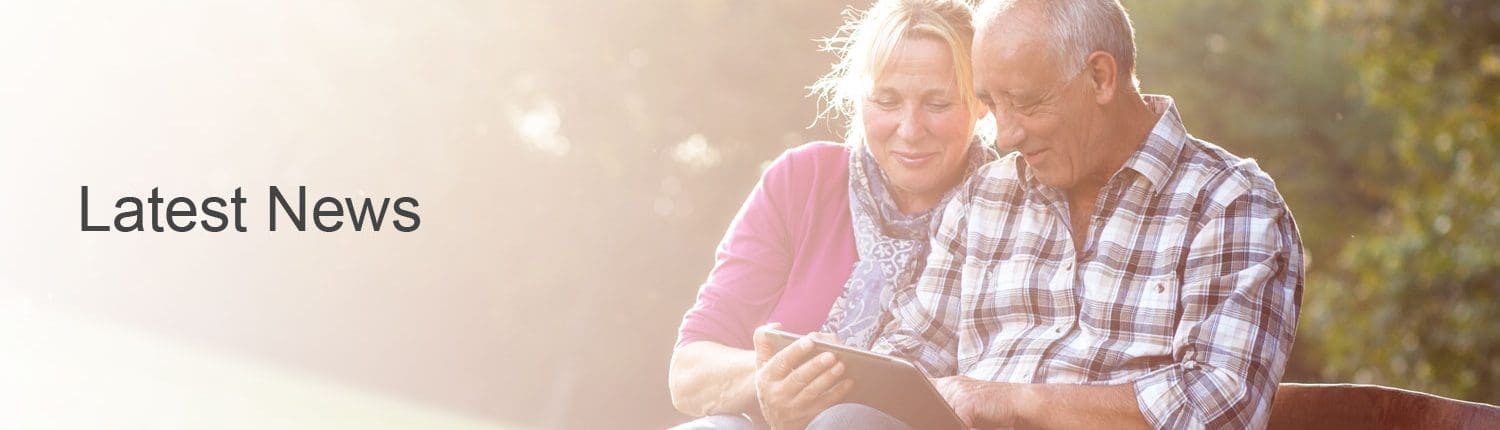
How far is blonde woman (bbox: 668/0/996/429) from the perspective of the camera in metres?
2.74

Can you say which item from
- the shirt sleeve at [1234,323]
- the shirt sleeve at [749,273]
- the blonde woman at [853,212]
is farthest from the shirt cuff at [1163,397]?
the shirt sleeve at [749,273]

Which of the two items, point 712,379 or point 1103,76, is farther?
point 712,379

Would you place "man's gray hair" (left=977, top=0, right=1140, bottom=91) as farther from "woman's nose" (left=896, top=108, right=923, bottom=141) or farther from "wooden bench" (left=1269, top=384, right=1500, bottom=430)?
"wooden bench" (left=1269, top=384, right=1500, bottom=430)

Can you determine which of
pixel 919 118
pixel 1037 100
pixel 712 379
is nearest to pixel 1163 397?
pixel 1037 100

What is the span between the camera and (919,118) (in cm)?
274

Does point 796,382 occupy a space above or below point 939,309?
below

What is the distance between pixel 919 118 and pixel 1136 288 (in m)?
0.52

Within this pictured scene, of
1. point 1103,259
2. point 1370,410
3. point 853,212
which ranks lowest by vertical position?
point 1370,410

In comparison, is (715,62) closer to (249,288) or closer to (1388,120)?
(249,288)

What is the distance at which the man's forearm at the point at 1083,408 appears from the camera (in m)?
2.27

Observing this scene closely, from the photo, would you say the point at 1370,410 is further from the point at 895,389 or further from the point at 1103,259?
the point at 895,389

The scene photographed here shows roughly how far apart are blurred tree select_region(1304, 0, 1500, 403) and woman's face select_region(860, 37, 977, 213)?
14.7 ft

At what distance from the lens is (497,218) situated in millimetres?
7957

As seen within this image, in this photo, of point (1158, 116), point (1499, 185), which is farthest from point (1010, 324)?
point (1499, 185)
